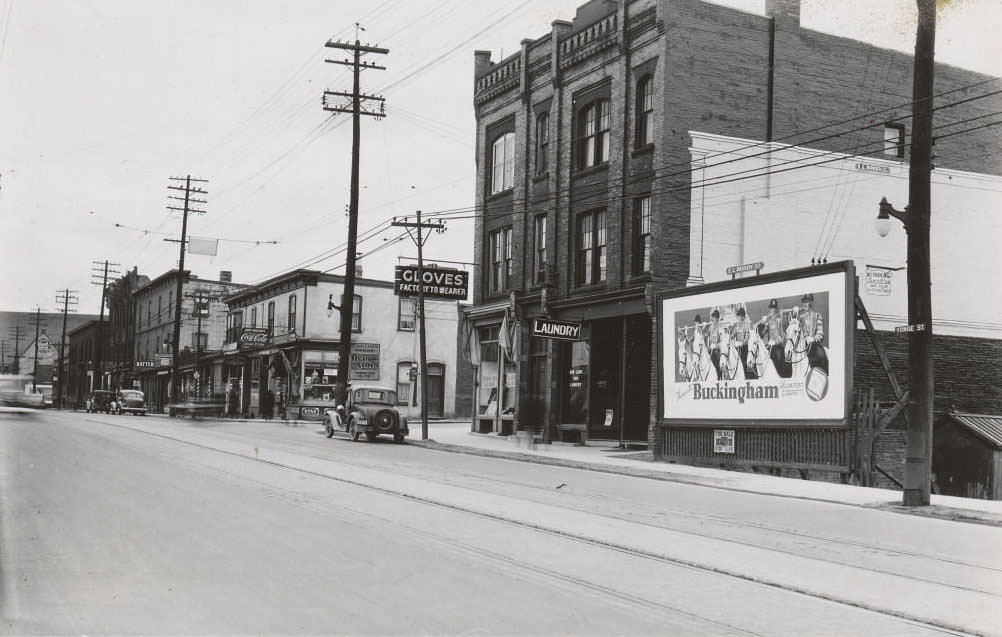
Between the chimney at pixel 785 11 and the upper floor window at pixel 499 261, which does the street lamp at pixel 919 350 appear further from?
the upper floor window at pixel 499 261

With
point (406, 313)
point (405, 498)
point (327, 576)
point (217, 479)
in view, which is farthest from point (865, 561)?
point (406, 313)

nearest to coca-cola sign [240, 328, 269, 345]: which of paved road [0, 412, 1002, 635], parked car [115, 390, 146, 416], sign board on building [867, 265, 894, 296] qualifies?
parked car [115, 390, 146, 416]

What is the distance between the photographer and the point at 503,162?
122ft

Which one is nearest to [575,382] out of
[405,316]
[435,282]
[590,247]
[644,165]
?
[590,247]

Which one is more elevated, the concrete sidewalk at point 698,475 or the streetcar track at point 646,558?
the streetcar track at point 646,558

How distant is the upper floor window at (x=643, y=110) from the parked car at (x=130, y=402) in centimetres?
4767

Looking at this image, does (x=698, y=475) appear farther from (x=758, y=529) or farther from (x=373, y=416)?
(x=373, y=416)

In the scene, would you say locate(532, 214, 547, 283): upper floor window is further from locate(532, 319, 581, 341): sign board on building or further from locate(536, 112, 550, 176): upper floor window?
locate(532, 319, 581, 341): sign board on building

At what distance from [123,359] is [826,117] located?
83.4 m

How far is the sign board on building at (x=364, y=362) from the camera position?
56562 mm

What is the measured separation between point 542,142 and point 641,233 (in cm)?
718

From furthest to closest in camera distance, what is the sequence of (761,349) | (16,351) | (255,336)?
1. (255,336)
2. (16,351)
3. (761,349)

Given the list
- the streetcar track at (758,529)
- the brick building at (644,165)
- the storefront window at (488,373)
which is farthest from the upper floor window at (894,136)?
the streetcar track at (758,529)

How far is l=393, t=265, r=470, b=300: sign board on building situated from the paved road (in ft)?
66.8
